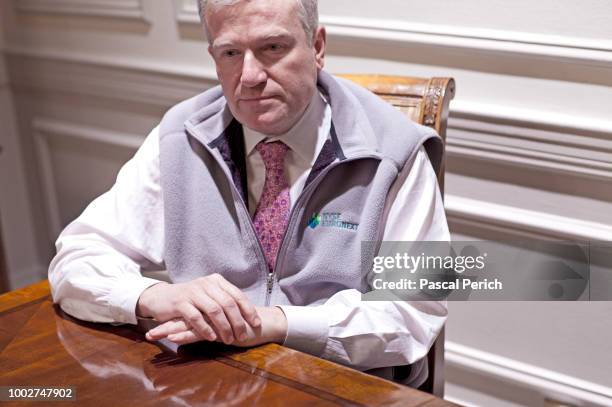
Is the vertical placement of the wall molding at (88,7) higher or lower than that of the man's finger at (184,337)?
higher

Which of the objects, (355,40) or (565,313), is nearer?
(565,313)

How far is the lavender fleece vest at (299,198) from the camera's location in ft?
5.47

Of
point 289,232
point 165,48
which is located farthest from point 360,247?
point 165,48

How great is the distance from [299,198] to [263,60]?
288 millimetres

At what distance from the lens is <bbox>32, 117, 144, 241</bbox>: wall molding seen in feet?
11.0

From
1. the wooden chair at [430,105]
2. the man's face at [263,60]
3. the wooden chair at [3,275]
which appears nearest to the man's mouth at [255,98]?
the man's face at [263,60]

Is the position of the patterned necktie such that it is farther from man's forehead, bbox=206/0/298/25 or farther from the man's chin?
man's forehead, bbox=206/0/298/25

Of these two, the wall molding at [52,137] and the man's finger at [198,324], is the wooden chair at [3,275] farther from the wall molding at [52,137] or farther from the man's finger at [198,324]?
the man's finger at [198,324]

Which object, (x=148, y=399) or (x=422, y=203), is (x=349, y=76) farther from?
(x=148, y=399)

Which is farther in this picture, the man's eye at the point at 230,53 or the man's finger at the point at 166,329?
the man's eye at the point at 230,53

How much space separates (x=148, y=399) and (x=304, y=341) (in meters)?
0.36

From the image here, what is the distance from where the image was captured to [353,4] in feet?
8.23

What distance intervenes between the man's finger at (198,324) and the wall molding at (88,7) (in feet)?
6.24

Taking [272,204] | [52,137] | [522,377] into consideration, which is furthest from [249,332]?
[52,137]
